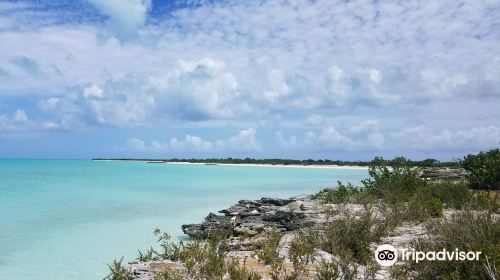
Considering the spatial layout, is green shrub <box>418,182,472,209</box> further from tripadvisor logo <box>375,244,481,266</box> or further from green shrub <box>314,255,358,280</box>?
green shrub <box>314,255,358,280</box>

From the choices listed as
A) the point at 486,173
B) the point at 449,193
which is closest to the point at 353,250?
the point at 449,193

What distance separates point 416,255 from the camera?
5977 millimetres

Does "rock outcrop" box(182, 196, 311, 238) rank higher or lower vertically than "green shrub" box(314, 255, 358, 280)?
lower

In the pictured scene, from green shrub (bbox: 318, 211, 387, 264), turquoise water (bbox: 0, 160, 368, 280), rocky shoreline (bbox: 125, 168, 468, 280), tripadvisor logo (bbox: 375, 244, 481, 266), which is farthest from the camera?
turquoise water (bbox: 0, 160, 368, 280)

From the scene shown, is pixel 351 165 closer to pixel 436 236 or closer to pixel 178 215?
pixel 178 215

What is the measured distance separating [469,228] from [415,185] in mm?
9006

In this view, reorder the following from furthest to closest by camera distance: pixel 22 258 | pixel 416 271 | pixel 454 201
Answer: pixel 454 201
pixel 22 258
pixel 416 271

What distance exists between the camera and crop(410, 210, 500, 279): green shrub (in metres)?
4.91

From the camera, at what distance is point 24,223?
55.3 feet

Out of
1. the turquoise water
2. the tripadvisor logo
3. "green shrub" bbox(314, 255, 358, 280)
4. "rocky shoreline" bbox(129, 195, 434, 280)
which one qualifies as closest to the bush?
"rocky shoreline" bbox(129, 195, 434, 280)

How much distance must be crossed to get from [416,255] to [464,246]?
2.02ft

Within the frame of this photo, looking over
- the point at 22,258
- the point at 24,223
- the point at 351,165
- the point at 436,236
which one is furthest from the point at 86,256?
the point at 351,165

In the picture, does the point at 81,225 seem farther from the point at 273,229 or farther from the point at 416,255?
the point at 416,255

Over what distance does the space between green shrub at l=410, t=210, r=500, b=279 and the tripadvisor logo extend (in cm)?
6
